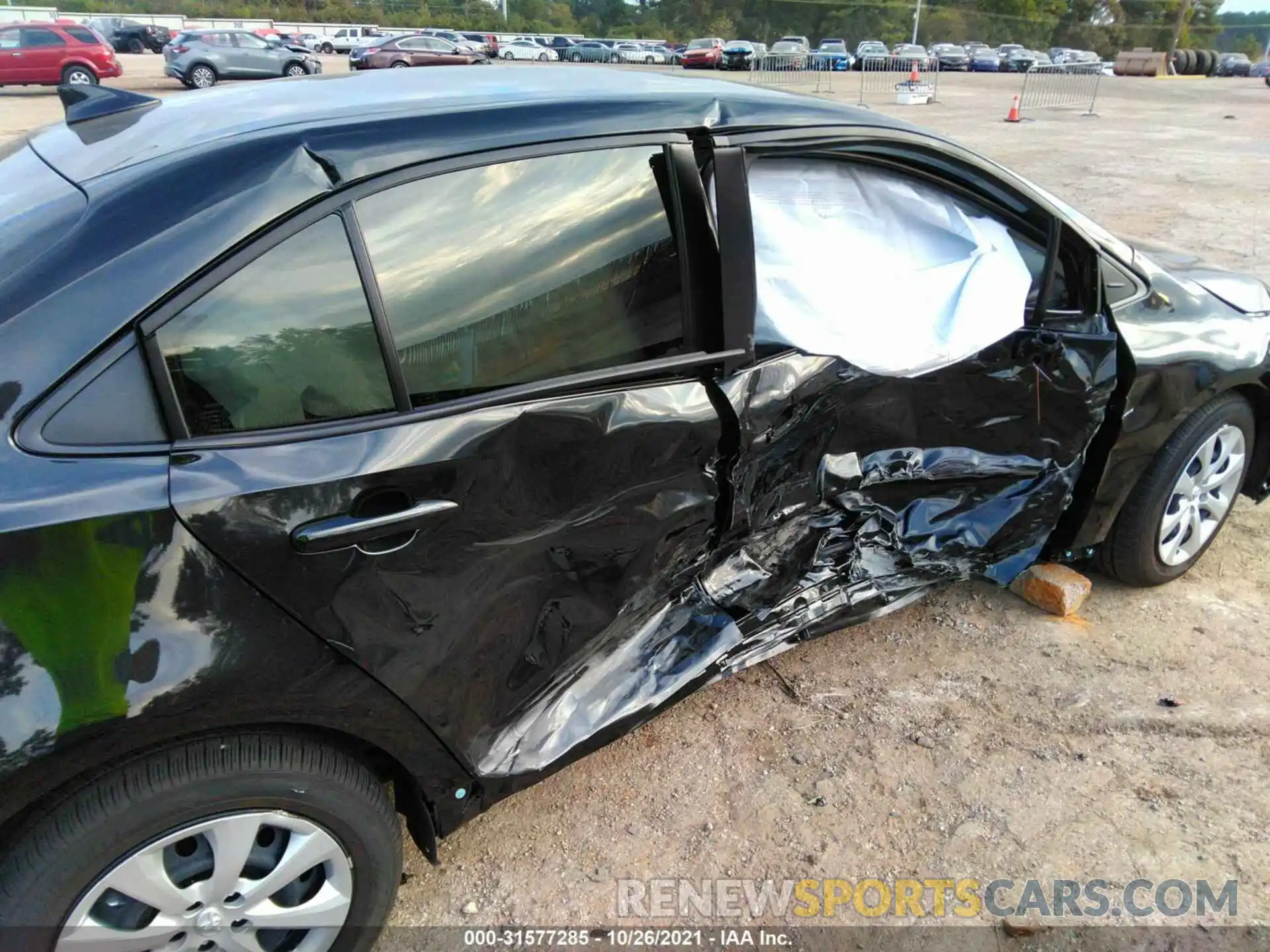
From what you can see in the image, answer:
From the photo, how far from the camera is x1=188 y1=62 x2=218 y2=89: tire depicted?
24906 millimetres

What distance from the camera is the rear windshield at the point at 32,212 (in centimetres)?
151

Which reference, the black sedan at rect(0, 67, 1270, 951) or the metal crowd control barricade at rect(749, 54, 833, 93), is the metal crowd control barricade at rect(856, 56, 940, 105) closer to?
the metal crowd control barricade at rect(749, 54, 833, 93)

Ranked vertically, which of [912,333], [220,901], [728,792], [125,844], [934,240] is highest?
[934,240]

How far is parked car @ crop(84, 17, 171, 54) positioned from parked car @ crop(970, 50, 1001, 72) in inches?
1702

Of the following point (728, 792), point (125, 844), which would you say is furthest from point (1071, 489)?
point (125, 844)

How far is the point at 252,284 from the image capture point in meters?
1.57

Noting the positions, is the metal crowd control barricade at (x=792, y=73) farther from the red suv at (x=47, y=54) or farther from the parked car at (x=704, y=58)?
the red suv at (x=47, y=54)

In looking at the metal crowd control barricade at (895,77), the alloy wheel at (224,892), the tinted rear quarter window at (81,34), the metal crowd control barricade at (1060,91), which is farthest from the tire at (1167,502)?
the tinted rear quarter window at (81,34)

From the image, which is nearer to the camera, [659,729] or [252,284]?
[252,284]

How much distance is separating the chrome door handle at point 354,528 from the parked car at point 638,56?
1811 inches

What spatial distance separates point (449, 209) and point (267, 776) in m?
1.17

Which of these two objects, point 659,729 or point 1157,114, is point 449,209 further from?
point 1157,114

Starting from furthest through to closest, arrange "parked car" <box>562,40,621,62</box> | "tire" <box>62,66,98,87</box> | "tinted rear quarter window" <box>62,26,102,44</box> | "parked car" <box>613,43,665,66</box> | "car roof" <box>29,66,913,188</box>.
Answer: "parked car" <box>613,43,665,66</box>, "parked car" <box>562,40,621,62</box>, "tinted rear quarter window" <box>62,26,102,44</box>, "tire" <box>62,66,98,87</box>, "car roof" <box>29,66,913,188</box>

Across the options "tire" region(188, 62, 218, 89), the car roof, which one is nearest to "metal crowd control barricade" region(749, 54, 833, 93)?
"tire" region(188, 62, 218, 89)
